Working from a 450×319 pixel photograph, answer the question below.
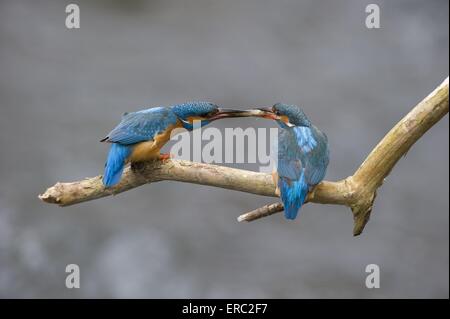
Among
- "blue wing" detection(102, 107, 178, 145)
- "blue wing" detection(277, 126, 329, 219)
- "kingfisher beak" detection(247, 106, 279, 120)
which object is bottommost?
"blue wing" detection(277, 126, 329, 219)

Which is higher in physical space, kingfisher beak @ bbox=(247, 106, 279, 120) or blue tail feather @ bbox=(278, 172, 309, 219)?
kingfisher beak @ bbox=(247, 106, 279, 120)

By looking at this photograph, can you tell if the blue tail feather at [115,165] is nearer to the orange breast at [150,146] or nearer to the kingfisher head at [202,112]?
the orange breast at [150,146]

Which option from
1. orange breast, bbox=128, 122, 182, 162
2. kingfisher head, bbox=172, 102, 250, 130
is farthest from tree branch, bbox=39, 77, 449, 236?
kingfisher head, bbox=172, 102, 250, 130

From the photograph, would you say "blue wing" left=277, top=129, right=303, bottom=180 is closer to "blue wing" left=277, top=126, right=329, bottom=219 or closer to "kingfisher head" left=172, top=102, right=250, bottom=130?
"blue wing" left=277, top=126, right=329, bottom=219

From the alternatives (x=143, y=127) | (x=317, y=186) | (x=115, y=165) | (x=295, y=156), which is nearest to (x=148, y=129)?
(x=143, y=127)

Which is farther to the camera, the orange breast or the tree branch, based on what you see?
the orange breast

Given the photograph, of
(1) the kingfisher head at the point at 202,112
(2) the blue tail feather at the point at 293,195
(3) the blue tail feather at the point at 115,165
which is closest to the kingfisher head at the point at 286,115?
(1) the kingfisher head at the point at 202,112

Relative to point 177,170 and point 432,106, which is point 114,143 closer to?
point 177,170
